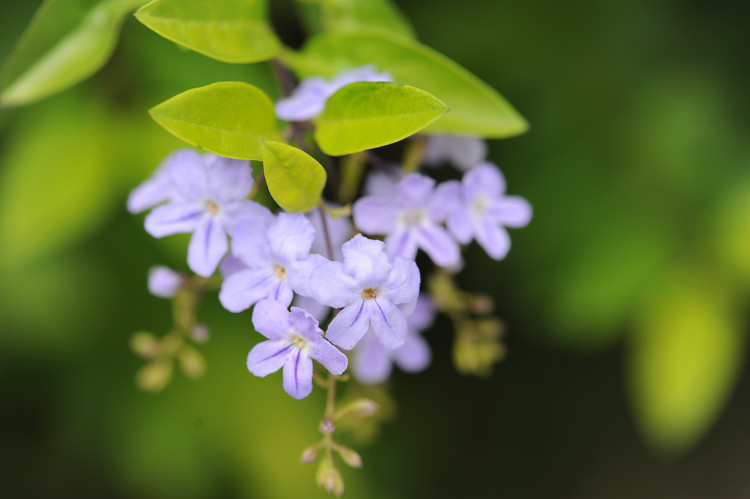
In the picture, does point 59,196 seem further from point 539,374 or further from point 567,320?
point 539,374

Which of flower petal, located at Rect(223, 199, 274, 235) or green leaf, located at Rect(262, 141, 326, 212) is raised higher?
green leaf, located at Rect(262, 141, 326, 212)

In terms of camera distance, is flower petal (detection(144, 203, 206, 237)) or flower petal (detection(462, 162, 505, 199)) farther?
flower petal (detection(462, 162, 505, 199))

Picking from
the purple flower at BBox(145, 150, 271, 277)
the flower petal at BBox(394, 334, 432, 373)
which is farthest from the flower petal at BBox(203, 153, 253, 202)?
the flower petal at BBox(394, 334, 432, 373)

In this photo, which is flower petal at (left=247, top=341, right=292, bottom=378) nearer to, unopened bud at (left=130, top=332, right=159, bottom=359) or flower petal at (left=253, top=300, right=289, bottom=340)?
flower petal at (left=253, top=300, right=289, bottom=340)

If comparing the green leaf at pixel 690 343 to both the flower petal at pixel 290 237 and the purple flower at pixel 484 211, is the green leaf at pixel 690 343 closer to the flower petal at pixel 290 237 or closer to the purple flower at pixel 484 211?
the purple flower at pixel 484 211

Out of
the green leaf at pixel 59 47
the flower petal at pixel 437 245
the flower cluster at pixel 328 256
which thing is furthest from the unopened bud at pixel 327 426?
the green leaf at pixel 59 47

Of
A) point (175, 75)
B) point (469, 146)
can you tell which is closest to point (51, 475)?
point (175, 75)

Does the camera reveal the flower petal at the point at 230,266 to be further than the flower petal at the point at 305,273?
Yes

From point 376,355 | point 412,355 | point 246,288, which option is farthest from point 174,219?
point 412,355
